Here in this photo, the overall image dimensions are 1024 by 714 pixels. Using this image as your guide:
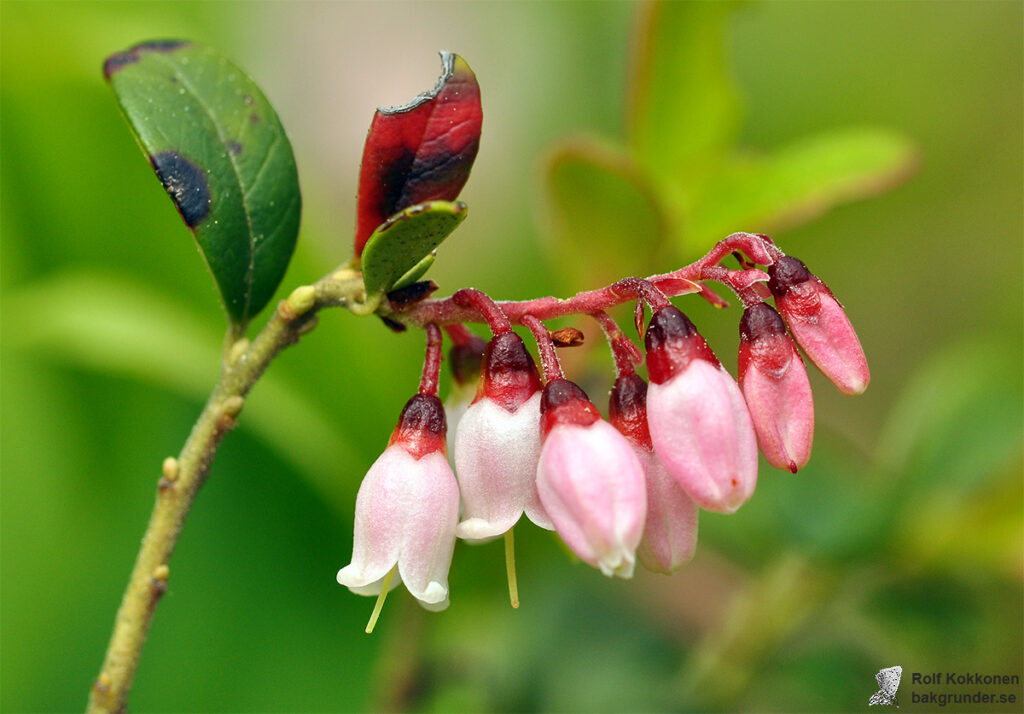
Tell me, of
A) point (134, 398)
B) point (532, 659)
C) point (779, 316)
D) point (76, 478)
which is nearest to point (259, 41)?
point (134, 398)

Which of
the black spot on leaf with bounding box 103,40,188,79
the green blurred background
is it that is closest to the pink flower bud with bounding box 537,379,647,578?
the black spot on leaf with bounding box 103,40,188,79

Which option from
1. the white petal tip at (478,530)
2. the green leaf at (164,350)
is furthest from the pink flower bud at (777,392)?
the green leaf at (164,350)

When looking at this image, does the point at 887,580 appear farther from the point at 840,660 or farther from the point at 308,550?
the point at 308,550

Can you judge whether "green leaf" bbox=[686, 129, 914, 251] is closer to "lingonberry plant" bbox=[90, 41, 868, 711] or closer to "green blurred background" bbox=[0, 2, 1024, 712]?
"green blurred background" bbox=[0, 2, 1024, 712]

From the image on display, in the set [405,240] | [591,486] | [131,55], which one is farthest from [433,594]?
[131,55]

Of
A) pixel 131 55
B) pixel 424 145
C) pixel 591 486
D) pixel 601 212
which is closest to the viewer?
pixel 591 486

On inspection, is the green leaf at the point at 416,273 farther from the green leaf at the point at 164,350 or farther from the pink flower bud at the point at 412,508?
the green leaf at the point at 164,350

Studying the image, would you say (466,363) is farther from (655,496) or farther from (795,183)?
(795,183)
